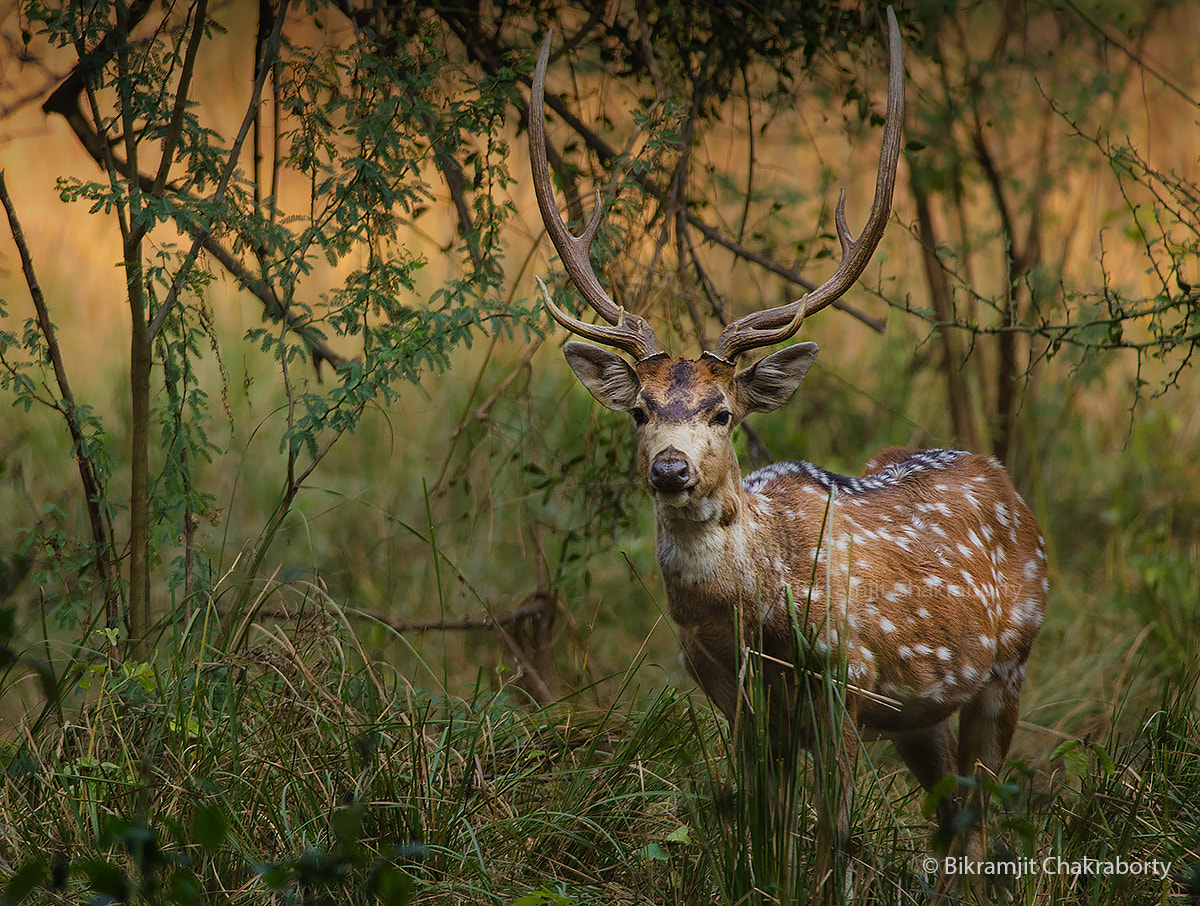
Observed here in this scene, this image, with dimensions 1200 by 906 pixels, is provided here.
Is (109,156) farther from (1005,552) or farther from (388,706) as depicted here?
(1005,552)

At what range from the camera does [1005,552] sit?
4.80m

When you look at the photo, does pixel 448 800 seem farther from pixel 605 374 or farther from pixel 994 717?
pixel 994 717

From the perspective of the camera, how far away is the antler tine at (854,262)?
13.3 ft

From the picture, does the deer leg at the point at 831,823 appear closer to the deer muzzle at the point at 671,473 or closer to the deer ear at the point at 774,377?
the deer muzzle at the point at 671,473

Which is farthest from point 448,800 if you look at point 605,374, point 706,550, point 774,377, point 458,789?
point 774,377

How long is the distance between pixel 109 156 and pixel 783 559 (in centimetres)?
274

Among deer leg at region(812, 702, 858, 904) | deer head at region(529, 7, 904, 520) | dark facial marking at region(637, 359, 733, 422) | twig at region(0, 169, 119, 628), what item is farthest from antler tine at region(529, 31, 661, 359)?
twig at region(0, 169, 119, 628)

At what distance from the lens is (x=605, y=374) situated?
14.1 ft

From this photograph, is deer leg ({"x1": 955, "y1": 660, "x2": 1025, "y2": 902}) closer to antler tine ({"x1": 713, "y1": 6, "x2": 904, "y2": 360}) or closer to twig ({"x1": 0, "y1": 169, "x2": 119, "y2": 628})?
antler tine ({"x1": 713, "y1": 6, "x2": 904, "y2": 360})

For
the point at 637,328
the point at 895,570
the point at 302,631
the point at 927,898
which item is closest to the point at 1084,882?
the point at 927,898

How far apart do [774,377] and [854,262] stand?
0.47m

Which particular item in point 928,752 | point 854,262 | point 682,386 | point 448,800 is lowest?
point 928,752

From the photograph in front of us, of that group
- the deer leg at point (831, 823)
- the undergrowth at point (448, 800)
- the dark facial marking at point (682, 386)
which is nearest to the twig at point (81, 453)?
the undergrowth at point (448, 800)

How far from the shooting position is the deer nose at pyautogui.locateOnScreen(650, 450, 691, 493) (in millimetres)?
3701
